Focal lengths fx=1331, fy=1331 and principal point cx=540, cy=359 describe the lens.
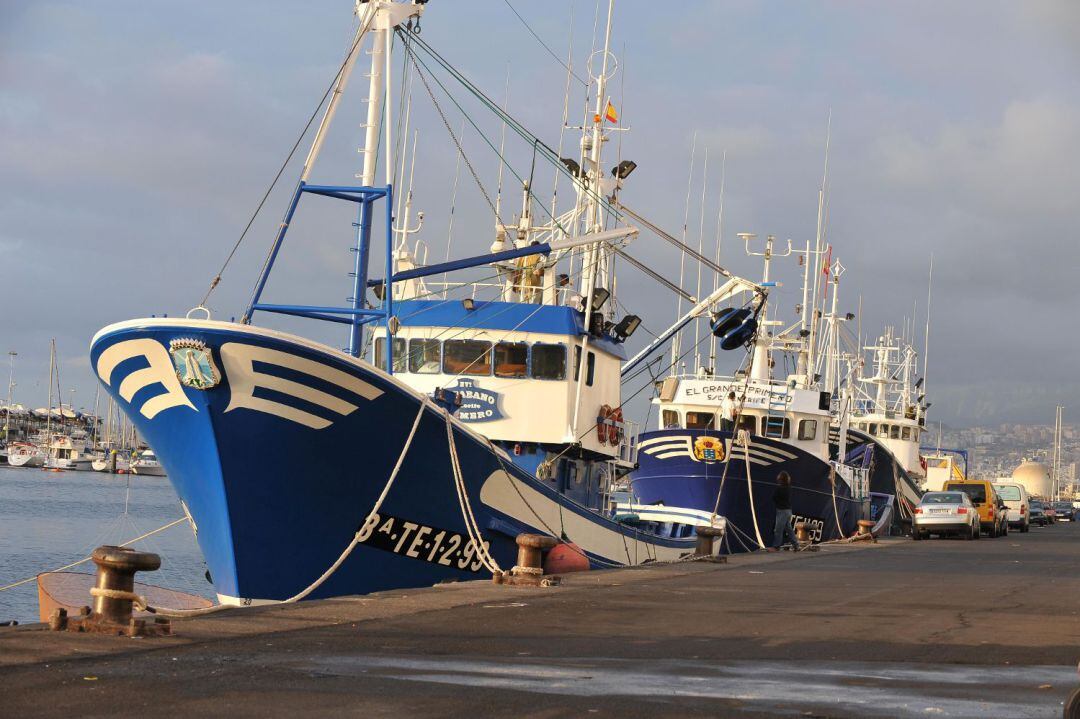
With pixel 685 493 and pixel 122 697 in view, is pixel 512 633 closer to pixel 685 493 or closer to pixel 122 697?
pixel 122 697

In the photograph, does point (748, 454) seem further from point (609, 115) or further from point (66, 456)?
point (66, 456)

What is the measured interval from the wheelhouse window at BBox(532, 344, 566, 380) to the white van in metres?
36.7

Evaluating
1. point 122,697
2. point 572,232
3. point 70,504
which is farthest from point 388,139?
point 70,504

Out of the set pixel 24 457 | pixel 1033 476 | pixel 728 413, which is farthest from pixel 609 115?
pixel 24 457

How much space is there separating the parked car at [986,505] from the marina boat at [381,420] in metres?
22.2

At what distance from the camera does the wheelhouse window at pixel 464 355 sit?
70.2ft

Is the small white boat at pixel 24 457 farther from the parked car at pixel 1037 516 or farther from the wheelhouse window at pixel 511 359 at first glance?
the wheelhouse window at pixel 511 359

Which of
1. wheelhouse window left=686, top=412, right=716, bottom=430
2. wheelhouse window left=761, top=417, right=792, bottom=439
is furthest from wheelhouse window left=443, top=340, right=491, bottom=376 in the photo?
wheelhouse window left=761, top=417, right=792, bottom=439

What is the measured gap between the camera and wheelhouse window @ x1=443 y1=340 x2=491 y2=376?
70.2ft

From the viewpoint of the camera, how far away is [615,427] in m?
23.6

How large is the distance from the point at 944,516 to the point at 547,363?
20.4 meters

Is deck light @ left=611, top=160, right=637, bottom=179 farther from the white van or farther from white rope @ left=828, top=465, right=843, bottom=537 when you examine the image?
the white van

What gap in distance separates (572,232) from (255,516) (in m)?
10.9

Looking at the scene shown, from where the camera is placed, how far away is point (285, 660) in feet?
28.4
